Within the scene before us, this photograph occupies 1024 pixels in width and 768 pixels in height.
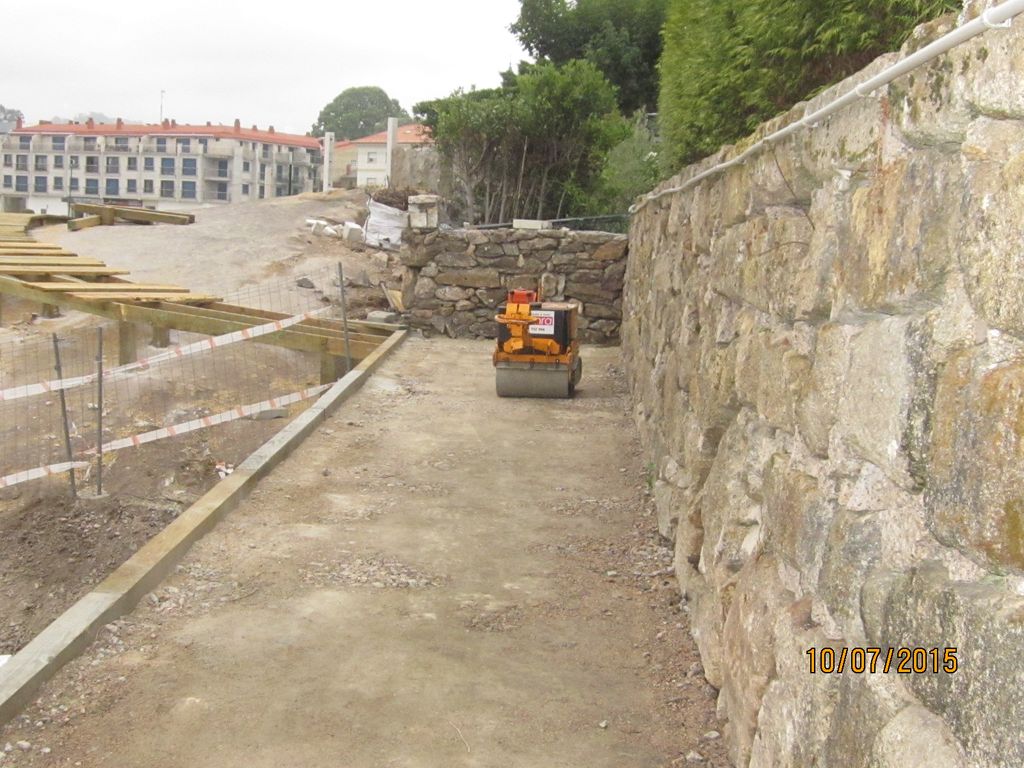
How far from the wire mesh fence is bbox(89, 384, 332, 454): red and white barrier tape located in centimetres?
4

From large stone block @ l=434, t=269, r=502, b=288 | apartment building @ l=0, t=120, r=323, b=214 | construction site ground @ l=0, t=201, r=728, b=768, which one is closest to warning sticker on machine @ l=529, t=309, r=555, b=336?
construction site ground @ l=0, t=201, r=728, b=768

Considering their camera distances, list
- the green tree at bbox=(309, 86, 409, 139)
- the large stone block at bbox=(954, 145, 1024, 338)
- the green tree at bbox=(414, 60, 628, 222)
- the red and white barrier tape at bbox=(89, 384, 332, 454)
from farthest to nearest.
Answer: the green tree at bbox=(309, 86, 409, 139)
the green tree at bbox=(414, 60, 628, 222)
the red and white barrier tape at bbox=(89, 384, 332, 454)
the large stone block at bbox=(954, 145, 1024, 338)

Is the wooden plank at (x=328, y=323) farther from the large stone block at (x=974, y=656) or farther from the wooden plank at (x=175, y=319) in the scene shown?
the large stone block at (x=974, y=656)

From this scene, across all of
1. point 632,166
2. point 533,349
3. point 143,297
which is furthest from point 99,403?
point 632,166

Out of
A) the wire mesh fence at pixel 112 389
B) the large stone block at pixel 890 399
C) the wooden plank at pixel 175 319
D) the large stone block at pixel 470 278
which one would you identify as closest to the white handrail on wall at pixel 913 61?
the large stone block at pixel 890 399

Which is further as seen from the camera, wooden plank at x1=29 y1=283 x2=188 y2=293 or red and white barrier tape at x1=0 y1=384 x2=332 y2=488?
wooden plank at x1=29 y1=283 x2=188 y2=293

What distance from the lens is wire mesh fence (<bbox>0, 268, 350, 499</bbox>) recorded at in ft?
30.5

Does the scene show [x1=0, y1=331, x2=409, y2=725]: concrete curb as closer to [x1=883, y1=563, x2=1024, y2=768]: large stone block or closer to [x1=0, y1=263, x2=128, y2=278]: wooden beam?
[x1=883, y1=563, x2=1024, y2=768]: large stone block

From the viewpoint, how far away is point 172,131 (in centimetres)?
8362

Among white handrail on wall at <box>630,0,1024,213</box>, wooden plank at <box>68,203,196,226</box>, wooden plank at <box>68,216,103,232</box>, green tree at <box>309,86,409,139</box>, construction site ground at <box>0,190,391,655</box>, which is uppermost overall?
green tree at <box>309,86,409,139</box>

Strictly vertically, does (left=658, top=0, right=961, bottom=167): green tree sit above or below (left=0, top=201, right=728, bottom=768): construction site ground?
above

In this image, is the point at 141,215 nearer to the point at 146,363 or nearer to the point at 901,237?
the point at 146,363

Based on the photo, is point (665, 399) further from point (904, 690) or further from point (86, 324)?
point (86, 324)

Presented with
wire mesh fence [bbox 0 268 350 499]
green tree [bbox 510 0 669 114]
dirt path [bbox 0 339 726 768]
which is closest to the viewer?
dirt path [bbox 0 339 726 768]
